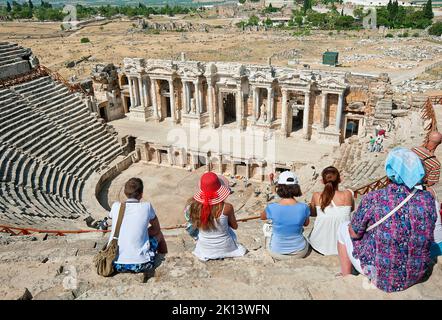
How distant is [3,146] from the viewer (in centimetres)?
1916

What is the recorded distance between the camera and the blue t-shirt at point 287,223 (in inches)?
241

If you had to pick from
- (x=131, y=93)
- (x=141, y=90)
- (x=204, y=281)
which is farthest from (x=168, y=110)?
(x=204, y=281)

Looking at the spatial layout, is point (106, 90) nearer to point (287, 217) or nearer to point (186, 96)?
point (186, 96)

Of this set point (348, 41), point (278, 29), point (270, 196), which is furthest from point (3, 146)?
point (278, 29)

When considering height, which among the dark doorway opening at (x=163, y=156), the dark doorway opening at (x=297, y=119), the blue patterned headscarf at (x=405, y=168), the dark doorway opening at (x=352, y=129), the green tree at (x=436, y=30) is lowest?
the dark doorway opening at (x=163, y=156)

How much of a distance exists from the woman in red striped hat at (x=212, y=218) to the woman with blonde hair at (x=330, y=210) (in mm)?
1542

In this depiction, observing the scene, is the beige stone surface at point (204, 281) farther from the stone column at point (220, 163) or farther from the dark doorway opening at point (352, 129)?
the dark doorway opening at point (352, 129)

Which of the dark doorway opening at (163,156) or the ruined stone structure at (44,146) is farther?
the dark doorway opening at (163,156)

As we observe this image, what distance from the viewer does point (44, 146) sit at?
21188 mm

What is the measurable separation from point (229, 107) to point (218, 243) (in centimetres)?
2445

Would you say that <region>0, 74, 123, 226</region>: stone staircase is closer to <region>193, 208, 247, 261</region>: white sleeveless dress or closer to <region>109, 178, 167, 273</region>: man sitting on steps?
<region>109, 178, 167, 273</region>: man sitting on steps

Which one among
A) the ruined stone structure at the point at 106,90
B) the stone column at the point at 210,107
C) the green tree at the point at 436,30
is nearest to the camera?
the stone column at the point at 210,107

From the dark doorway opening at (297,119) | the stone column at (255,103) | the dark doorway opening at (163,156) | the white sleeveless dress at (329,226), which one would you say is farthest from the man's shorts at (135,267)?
the dark doorway opening at (297,119)
